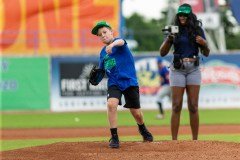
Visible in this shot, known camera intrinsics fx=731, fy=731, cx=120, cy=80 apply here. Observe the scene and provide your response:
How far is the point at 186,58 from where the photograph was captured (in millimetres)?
10984

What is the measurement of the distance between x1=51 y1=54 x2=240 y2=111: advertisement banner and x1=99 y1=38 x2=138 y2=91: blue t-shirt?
52.8 feet

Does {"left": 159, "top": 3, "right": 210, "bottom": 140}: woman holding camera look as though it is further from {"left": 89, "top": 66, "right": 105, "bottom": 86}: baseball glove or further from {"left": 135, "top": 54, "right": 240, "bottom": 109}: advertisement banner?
{"left": 135, "top": 54, "right": 240, "bottom": 109}: advertisement banner

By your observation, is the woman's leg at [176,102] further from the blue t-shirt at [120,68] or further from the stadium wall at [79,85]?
the stadium wall at [79,85]

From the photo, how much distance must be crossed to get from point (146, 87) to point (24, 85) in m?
4.50

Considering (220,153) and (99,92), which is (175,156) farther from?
(99,92)

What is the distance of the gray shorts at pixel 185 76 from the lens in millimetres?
11016

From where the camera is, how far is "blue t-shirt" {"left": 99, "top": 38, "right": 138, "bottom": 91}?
10.2m

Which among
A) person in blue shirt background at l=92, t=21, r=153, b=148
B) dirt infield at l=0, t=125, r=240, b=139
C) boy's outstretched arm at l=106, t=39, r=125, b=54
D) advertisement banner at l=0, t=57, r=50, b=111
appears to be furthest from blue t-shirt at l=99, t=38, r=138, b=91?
advertisement banner at l=0, t=57, r=50, b=111

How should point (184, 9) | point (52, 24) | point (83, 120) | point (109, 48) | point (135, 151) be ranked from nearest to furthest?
point (135, 151)
point (109, 48)
point (184, 9)
point (83, 120)
point (52, 24)

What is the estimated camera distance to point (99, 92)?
26.4 meters

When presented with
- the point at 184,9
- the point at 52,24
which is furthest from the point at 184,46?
the point at 52,24

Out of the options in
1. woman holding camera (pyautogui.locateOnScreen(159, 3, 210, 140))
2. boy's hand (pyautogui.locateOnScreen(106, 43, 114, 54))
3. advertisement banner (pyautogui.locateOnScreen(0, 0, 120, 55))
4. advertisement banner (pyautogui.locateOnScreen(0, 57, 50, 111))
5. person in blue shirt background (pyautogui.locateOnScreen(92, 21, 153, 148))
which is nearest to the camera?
boy's hand (pyautogui.locateOnScreen(106, 43, 114, 54))

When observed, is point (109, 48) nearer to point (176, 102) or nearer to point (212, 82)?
point (176, 102)

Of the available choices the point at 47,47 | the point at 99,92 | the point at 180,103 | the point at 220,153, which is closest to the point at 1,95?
the point at 99,92
